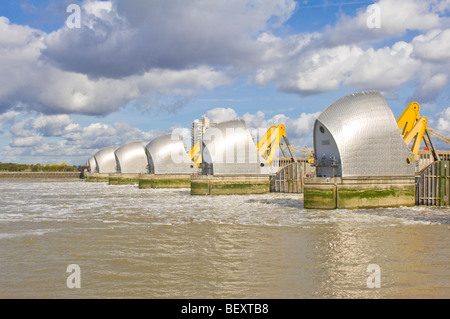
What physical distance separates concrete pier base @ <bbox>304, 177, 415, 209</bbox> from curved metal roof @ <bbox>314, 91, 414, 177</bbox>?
776 millimetres

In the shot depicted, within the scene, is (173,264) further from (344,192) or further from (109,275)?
(344,192)

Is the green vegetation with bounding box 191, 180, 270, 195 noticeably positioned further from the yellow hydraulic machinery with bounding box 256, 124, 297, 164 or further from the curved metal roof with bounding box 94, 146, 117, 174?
the curved metal roof with bounding box 94, 146, 117, 174

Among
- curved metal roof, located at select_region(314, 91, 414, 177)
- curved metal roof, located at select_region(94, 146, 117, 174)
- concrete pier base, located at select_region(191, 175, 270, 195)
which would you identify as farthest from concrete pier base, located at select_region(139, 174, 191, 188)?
curved metal roof, located at select_region(94, 146, 117, 174)

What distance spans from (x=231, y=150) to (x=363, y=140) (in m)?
19.6

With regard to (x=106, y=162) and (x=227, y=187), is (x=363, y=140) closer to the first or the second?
(x=227, y=187)

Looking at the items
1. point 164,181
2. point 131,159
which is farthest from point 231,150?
point 131,159

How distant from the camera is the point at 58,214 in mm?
24844

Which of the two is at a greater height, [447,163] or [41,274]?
[447,163]

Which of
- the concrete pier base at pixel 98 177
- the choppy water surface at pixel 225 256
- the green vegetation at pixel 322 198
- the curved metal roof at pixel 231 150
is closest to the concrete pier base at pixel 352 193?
the green vegetation at pixel 322 198

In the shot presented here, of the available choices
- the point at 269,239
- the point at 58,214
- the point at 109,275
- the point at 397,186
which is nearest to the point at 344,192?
the point at 397,186

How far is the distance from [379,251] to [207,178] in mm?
30729

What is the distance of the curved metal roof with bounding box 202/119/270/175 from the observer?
150 ft

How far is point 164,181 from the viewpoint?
5881cm
